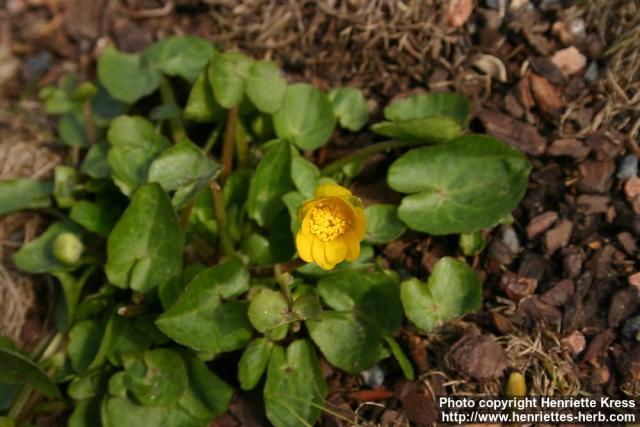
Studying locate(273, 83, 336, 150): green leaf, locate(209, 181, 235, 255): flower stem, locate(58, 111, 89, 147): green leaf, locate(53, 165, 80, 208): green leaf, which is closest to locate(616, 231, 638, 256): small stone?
locate(273, 83, 336, 150): green leaf

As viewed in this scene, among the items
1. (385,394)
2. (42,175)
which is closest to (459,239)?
(385,394)

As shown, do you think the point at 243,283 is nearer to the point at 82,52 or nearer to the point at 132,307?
the point at 132,307

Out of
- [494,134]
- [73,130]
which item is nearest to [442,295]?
[494,134]

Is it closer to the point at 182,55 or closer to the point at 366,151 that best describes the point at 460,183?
the point at 366,151

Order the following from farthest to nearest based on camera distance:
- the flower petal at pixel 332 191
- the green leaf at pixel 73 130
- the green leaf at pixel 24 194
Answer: the green leaf at pixel 73 130
the green leaf at pixel 24 194
the flower petal at pixel 332 191

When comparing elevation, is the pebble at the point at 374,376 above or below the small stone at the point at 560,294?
below

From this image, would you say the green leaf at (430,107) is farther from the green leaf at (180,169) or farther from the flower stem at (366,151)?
the green leaf at (180,169)

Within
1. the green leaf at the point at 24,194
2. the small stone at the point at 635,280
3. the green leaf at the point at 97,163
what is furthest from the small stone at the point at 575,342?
the green leaf at the point at 24,194

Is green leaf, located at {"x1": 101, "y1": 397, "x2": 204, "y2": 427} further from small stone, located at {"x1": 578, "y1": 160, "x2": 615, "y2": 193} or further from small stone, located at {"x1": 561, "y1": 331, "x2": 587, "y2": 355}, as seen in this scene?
small stone, located at {"x1": 578, "y1": 160, "x2": 615, "y2": 193}
